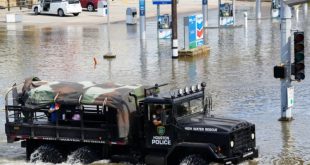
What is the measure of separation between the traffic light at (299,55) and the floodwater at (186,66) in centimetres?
157

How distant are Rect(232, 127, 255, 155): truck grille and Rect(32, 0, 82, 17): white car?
47409 mm

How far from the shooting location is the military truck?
16609mm

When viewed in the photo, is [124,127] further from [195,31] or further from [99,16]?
[99,16]

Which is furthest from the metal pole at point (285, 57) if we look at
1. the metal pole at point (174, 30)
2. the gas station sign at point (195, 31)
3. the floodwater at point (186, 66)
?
the gas station sign at point (195, 31)

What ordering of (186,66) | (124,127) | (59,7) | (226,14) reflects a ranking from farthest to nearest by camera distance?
(59,7) → (226,14) → (186,66) → (124,127)

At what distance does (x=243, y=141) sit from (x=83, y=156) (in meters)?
3.84

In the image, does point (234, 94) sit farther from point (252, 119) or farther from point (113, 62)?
point (113, 62)

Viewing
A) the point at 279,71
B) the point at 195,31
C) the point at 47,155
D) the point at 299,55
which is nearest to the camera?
the point at 47,155

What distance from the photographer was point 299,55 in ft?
71.4

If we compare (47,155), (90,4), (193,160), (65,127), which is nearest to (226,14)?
(90,4)

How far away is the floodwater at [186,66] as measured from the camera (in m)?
21.5

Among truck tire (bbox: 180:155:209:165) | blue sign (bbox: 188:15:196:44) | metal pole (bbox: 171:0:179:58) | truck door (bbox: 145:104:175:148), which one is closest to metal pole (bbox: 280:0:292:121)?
truck door (bbox: 145:104:175:148)

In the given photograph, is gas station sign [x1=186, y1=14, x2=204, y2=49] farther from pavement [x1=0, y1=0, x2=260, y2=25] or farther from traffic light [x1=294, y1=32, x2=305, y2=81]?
pavement [x1=0, y1=0, x2=260, y2=25]

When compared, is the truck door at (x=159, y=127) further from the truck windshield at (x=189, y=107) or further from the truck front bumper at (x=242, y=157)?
the truck front bumper at (x=242, y=157)
